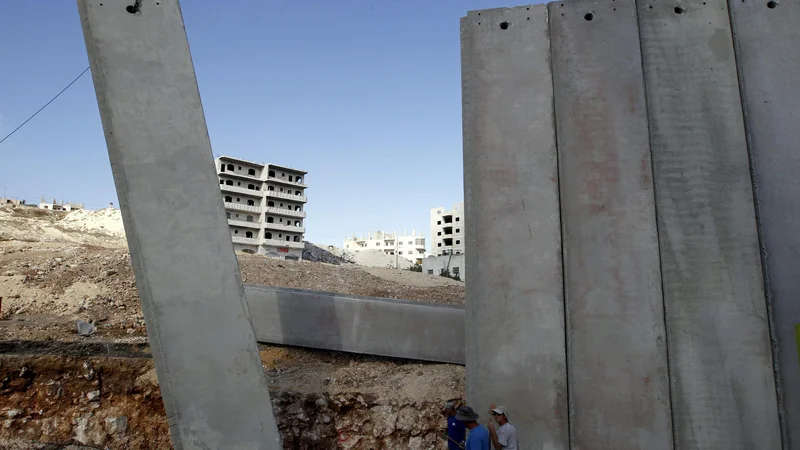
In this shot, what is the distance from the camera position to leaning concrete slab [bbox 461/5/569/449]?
5.21m

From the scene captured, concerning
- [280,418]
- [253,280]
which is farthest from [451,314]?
[253,280]

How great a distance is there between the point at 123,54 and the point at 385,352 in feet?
16.8

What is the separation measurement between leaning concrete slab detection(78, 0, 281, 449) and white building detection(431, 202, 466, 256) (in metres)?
71.5

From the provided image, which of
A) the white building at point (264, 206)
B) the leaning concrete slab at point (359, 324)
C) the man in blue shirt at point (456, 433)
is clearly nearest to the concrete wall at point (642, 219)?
the man in blue shirt at point (456, 433)

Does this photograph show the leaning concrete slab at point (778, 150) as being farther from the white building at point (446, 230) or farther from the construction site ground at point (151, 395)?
the white building at point (446, 230)

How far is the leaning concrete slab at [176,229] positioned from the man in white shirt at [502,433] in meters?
2.19

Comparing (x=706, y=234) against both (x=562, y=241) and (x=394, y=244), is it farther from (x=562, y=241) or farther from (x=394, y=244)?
(x=394, y=244)

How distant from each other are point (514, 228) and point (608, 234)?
97cm

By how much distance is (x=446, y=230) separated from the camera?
80.1 metres

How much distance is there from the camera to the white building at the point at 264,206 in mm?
53281

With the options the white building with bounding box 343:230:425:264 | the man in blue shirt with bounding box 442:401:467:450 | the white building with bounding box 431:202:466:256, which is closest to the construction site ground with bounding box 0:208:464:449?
the man in blue shirt with bounding box 442:401:467:450

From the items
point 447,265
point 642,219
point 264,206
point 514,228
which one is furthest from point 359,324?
point 264,206

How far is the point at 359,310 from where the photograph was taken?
7602mm

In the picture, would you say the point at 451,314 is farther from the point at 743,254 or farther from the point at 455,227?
the point at 455,227
